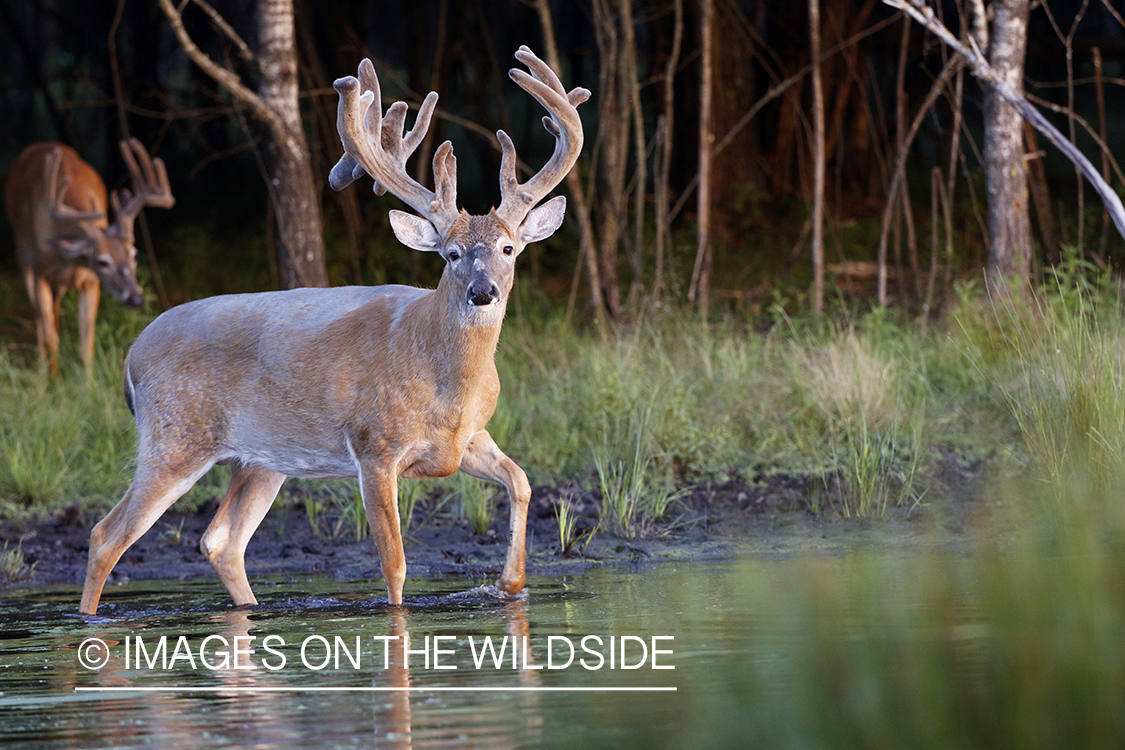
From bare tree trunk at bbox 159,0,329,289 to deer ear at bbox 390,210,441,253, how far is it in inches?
169

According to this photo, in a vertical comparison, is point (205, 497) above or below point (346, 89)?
below

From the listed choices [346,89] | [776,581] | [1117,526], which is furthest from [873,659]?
[346,89]

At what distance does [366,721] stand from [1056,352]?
15.6 ft

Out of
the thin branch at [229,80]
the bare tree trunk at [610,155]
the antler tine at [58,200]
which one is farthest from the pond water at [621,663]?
the antler tine at [58,200]

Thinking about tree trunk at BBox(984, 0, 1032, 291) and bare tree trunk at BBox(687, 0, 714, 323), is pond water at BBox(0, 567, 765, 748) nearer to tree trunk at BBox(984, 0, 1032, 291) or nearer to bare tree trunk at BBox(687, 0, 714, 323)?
tree trunk at BBox(984, 0, 1032, 291)

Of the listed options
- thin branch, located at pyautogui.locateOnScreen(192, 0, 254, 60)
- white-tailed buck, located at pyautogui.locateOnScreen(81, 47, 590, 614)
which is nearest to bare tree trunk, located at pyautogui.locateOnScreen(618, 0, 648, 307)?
thin branch, located at pyautogui.locateOnScreen(192, 0, 254, 60)

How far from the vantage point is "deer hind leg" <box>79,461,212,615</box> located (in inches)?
279

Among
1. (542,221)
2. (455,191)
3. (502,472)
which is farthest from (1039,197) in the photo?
(455,191)

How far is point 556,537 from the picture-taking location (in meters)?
8.30

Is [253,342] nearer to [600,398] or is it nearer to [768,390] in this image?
[600,398]

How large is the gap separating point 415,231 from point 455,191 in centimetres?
25

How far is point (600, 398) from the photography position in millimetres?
9633
